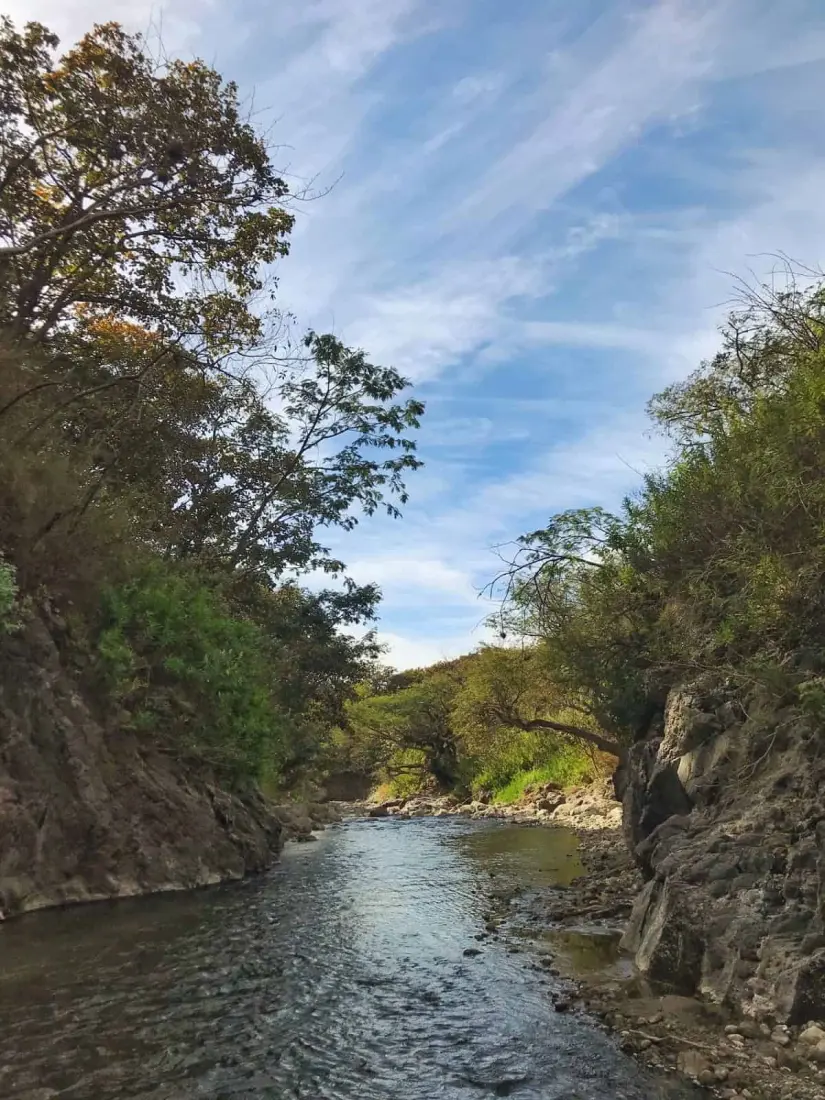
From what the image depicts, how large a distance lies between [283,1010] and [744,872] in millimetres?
5043

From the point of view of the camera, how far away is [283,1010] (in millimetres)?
7301

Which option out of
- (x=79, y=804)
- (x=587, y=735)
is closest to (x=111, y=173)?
(x=79, y=804)

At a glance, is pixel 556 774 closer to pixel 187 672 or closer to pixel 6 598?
pixel 187 672

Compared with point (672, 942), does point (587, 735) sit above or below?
above

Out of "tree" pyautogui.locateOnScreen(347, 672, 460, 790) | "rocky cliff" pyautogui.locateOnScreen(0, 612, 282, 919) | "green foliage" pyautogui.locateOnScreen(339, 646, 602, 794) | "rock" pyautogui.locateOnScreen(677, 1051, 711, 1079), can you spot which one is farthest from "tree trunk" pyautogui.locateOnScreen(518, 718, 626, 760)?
"tree" pyautogui.locateOnScreen(347, 672, 460, 790)

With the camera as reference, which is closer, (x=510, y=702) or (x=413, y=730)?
(x=510, y=702)

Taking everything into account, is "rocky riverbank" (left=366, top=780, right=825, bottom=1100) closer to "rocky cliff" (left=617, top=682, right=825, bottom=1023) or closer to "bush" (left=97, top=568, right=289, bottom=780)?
"rocky cliff" (left=617, top=682, right=825, bottom=1023)

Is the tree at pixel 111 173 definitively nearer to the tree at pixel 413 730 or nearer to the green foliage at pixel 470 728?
the green foliage at pixel 470 728

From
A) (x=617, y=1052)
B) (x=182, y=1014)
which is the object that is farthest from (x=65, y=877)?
(x=617, y=1052)

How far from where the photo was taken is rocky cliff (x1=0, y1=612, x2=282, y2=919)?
461 inches

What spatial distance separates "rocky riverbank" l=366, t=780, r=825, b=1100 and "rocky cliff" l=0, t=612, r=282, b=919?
6375 mm

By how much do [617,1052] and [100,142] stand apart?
15.9 m

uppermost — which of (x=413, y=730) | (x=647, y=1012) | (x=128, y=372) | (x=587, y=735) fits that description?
(x=128, y=372)

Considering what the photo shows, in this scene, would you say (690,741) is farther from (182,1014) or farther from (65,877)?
(65,877)
